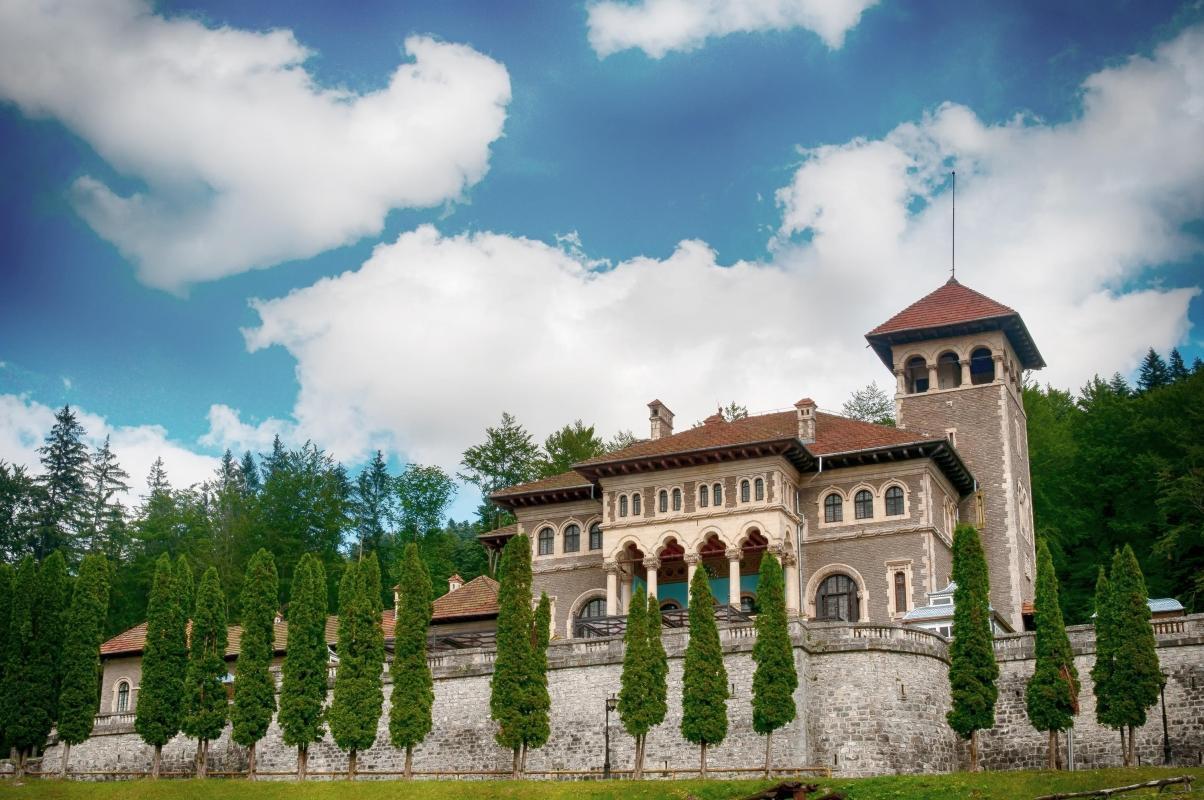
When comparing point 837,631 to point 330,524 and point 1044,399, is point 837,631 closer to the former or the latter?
point 1044,399

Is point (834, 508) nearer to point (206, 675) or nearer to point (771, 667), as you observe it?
point (771, 667)

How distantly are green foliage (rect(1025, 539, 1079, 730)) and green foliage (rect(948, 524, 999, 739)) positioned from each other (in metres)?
1.14

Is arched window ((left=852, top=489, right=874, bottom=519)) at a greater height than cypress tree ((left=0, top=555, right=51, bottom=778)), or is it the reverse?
arched window ((left=852, top=489, right=874, bottom=519))

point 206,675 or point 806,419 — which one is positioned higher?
point 806,419

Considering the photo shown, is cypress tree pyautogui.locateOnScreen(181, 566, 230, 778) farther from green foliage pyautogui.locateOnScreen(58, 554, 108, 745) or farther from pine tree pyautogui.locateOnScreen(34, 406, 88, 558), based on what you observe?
pine tree pyautogui.locateOnScreen(34, 406, 88, 558)

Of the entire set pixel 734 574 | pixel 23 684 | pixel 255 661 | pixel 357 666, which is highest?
pixel 734 574


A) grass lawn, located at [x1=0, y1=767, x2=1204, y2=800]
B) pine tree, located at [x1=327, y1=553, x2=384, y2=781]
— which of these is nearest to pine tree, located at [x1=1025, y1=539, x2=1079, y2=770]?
grass lawn, located at [x1=0, y1=767, x2=1204, y2=800]

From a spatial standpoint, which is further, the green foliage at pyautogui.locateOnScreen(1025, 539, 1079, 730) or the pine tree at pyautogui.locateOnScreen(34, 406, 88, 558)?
the pine tree at pyautogui.locateOnScreen(34, 406, 88, 558)

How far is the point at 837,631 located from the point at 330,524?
Answer: 150ft

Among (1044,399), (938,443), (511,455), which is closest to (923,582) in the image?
(938,443)

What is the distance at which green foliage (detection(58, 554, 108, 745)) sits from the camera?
43.2m

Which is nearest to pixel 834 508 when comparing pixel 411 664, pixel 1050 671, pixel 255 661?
pixel 1050 671

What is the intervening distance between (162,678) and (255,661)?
310 cm

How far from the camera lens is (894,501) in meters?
50.2
